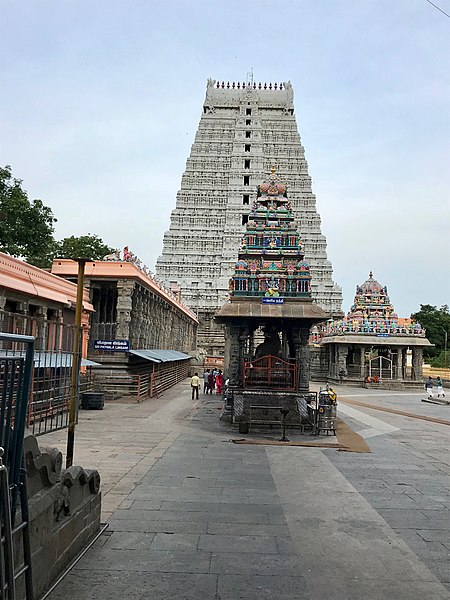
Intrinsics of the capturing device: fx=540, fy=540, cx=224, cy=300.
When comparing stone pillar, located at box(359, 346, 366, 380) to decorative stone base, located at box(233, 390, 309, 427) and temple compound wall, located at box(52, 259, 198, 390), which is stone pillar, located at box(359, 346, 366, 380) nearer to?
temple compound wall, located at box(52, 259, 198, 390)

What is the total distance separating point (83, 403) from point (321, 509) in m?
13.0

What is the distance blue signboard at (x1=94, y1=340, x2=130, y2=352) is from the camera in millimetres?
22203

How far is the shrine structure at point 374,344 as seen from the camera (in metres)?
41.2

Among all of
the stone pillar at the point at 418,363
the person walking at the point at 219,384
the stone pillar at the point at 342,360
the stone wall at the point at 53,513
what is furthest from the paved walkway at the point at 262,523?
the stone pillar at the point at 418,363

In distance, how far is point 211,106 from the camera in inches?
3135

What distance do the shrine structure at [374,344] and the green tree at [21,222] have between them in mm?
23451

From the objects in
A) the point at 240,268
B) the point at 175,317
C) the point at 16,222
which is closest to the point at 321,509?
the point at 240,268

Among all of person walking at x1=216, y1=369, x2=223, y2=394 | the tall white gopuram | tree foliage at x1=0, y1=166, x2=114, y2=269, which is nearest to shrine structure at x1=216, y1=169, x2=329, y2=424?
person walking at x1=216, y1=369, x2=223, y2=394

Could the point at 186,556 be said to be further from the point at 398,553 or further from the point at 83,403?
the point at 83,403

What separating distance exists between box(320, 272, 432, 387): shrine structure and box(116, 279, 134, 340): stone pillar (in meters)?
22.8

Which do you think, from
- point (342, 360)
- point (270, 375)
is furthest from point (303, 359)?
point (342, 360)

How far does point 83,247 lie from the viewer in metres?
43.5

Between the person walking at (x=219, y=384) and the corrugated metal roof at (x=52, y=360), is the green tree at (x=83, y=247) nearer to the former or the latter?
the person walking at (x=219, y=384)

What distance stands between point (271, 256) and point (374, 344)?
25.9 meters
